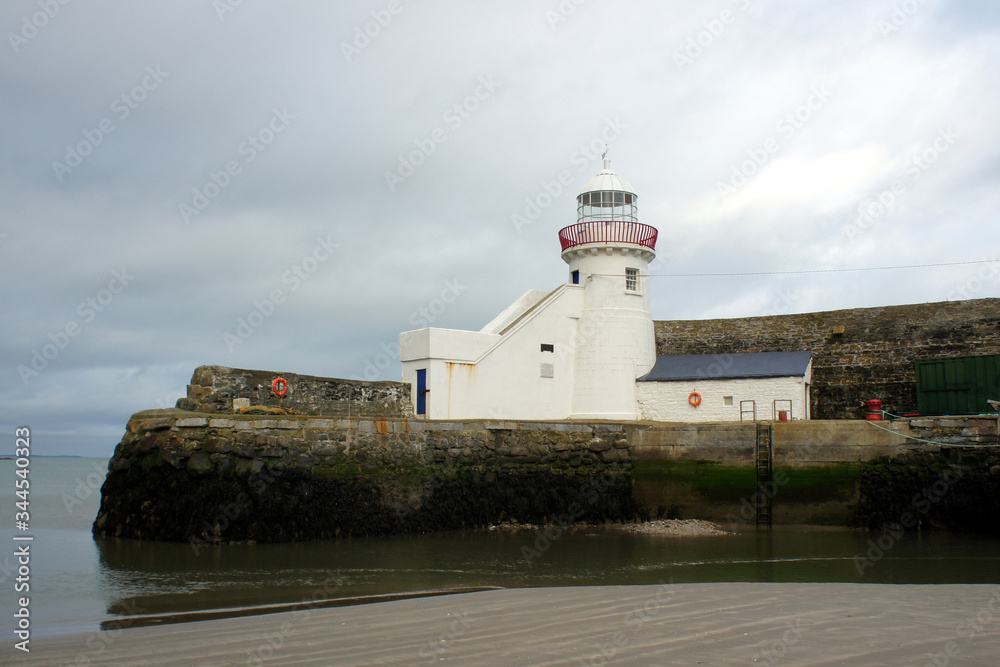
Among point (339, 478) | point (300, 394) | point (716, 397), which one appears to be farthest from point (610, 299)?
point (339, 478)

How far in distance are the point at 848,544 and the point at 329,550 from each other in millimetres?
9610

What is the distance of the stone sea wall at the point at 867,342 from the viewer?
65.7 feet

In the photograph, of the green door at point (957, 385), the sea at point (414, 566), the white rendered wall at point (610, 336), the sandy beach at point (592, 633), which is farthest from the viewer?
the white rendered wall at point (610, 336)

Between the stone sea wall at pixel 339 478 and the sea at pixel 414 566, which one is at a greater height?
the stone sea wall at pixel 339 478

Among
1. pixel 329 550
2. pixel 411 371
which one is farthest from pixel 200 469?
pixel 411 371

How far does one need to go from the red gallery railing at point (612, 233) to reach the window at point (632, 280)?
85 cm

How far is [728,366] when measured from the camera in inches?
859

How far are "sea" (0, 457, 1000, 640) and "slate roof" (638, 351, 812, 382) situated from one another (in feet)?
17.0

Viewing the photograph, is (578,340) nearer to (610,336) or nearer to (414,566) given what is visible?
(610,336)

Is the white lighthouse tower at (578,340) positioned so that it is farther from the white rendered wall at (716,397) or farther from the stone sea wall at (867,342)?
the stone sea wall at (867,342)

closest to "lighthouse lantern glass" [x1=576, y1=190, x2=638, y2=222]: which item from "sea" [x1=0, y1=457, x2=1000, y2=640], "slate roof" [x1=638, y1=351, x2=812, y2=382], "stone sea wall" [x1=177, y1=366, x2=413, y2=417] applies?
"slate roof" [x1=638, y1=351, x2=812, y2=382]

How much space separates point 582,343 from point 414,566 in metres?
11.5

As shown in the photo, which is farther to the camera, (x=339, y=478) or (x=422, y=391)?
(x=422, y=391)

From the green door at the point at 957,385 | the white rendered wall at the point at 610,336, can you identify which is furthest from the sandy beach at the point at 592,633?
the white rendered wall at the point at 610,336
